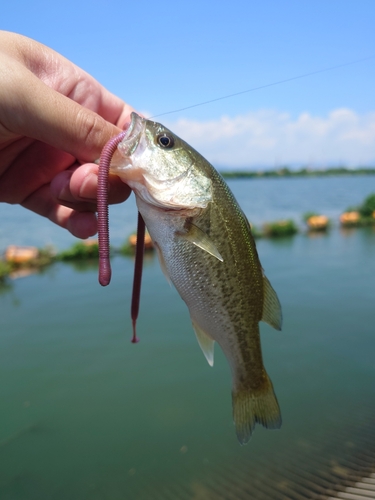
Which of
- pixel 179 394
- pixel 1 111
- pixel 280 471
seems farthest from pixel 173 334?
pixel 1 111

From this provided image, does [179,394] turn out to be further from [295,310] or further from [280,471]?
[295,310]

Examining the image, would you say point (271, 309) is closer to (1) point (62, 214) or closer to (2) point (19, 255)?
(1) point (62, 214)

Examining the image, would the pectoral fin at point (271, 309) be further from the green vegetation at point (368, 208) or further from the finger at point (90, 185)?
the green vegetation at point (368, 208)

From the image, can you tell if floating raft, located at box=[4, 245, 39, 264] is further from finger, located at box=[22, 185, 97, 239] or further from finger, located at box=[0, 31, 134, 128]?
finger, located at box=[0, 31, 134, 128]

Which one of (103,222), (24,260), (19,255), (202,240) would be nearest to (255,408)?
(202,240)

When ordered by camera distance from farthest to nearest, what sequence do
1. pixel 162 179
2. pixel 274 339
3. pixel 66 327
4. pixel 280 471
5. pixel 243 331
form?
1. pixel 66 327
2. pixel 274 339
3. pixel 280 471
4. pixel 243 331
5. pixel 162 179
